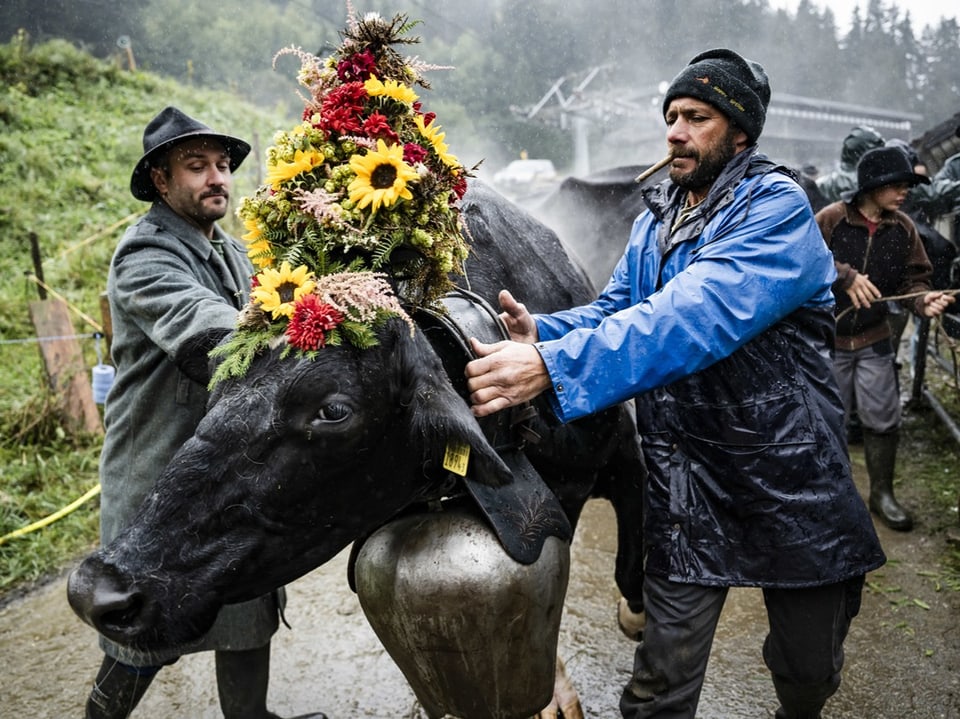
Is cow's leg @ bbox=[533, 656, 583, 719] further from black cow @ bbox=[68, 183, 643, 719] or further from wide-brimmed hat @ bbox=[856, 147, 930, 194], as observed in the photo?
wide-brimmed hat @ bbox=[856, 147, 930, 194]

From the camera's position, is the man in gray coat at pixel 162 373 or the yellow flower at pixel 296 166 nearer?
the yellow flower at pixel 296 166

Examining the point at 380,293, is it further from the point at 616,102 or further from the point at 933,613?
the point at 616,102

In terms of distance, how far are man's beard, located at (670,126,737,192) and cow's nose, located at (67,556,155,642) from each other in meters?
1.92

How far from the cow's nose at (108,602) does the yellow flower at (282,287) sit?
0.66 meters

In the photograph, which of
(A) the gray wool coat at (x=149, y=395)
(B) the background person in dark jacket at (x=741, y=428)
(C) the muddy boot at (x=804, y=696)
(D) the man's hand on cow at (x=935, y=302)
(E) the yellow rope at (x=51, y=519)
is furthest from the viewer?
(E) the yellow rope at (x=51, y=519)

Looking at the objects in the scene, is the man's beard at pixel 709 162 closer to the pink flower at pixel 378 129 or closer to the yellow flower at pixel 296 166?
the pink flower at pixel 378 129

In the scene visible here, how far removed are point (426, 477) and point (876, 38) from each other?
41.5 m

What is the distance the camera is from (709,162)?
7.41 ft

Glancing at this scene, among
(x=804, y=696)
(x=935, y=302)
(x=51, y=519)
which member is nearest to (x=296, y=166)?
(x=804, y=696)

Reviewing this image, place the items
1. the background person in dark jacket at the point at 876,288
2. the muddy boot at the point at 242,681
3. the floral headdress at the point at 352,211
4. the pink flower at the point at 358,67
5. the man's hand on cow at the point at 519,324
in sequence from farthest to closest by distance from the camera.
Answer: the background person in dark jacket at the point at 876,288 → the muddy boot at the point at 242,681 → the man's hand on cow at the point at 519,324 → the pink flower at the point at 358,67 → the floral headdress at the point at 352,211

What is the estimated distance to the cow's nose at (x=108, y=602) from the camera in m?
1.50

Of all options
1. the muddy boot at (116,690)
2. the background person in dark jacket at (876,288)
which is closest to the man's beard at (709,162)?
the muddy boot at (116,690)

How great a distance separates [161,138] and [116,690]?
208cm

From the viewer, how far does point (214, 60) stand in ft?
77.3
